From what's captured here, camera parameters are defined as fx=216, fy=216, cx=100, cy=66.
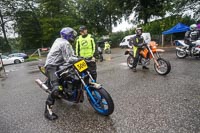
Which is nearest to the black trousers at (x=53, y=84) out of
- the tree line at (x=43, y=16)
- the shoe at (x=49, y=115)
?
the shoe at (x=49, y=115)

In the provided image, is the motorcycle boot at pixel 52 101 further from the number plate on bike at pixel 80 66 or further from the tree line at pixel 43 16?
the tree line at pixel 43 16

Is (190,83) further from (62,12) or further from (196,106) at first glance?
(62,12)

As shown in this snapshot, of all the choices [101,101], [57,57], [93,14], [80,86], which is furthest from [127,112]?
[93,14]

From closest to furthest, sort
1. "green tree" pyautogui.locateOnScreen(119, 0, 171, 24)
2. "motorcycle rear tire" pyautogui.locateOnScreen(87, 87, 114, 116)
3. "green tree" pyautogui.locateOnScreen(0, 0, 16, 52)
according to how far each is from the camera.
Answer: "motorcycle rear tire" pyautogui.locateOnScreen(87, 87, 114, 116) < "green tree" pyautogui.locateOnScreen(119, 0, 171, 24) < "green tree" pyautogui.locateOnScreen(0, 0, 16, 52)

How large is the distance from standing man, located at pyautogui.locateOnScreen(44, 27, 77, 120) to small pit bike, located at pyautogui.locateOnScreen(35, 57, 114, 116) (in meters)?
0.12

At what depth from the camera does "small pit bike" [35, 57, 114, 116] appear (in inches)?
152

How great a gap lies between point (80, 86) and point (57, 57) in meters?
0.76

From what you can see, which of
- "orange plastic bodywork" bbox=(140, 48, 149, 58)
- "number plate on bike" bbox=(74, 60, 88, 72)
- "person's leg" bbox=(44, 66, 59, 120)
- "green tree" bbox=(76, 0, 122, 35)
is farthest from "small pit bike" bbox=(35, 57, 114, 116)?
"green tree" bbox=(76, 0, 122, 35)

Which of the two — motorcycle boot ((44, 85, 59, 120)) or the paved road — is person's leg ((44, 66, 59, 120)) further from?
the paved road

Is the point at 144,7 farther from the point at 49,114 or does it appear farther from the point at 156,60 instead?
the point at 49,114

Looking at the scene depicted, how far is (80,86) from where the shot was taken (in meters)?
4.26

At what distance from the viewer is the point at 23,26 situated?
40.0 meters

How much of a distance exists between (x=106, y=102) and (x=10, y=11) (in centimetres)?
4034

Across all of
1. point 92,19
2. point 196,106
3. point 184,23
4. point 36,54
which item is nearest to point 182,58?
point 196,106
